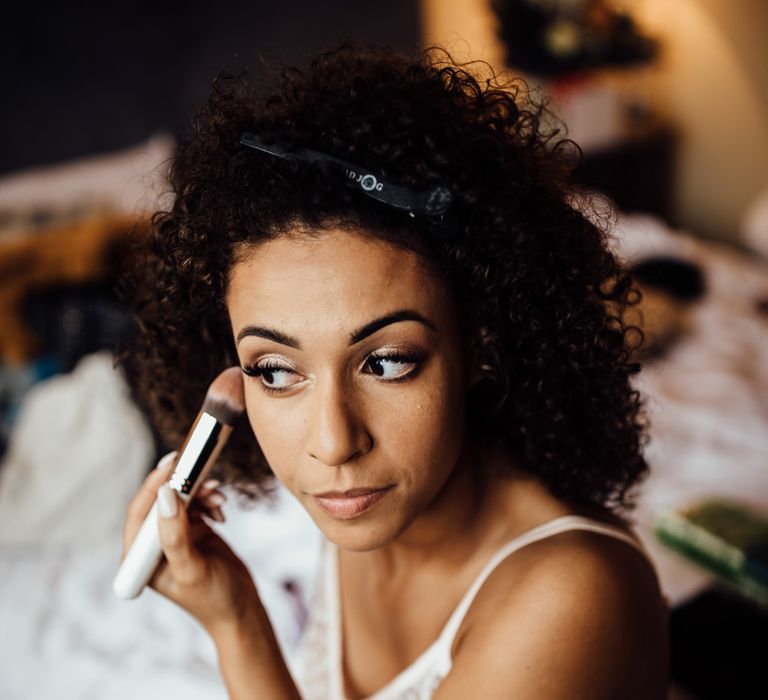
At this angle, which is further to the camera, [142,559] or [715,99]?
[715,99]

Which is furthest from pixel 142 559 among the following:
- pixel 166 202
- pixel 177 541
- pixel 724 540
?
pixel 724 540

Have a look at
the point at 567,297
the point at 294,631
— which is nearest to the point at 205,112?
the point at 567,297

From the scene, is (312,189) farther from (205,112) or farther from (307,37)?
(307,37)

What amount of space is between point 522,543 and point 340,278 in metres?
0.38

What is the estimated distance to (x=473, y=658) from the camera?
0.73 meters

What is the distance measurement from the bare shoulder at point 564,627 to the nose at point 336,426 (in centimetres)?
23

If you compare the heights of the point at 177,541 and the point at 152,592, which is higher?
the point at 177,541

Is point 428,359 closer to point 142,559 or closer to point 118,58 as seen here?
point 142,559

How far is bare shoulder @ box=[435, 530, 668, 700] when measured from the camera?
0.70 m

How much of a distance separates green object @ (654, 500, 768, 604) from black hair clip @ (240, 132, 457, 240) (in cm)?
94

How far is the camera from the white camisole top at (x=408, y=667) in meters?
0.82

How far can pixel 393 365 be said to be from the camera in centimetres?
68

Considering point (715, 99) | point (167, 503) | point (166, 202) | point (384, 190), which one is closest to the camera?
point (384, 190)

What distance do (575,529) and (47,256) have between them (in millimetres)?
2140
